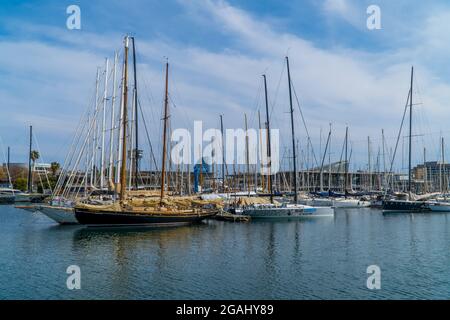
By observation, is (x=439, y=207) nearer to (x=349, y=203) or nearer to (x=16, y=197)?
(x=349, y=203)

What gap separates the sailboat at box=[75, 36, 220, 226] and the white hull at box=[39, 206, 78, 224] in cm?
189

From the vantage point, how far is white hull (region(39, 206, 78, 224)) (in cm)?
4528

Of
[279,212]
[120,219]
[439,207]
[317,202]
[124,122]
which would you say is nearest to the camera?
[120,219]

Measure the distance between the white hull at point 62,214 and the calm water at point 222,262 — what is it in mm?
2056

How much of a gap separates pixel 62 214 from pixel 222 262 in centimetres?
2540

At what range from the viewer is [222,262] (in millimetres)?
26969

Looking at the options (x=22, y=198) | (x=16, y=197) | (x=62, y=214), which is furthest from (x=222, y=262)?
(x=16, y=197)

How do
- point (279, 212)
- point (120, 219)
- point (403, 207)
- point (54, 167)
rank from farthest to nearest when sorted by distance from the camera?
point (54, 167) < point (403, 207) < point (279, 212) < point (120, 219)

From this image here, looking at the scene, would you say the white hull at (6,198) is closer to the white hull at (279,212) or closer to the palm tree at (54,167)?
the palm tree at (54,167)

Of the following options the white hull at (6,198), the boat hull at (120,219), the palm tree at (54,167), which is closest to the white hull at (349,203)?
the boat hull at (120,219)

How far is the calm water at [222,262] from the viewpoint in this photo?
68.4ft
